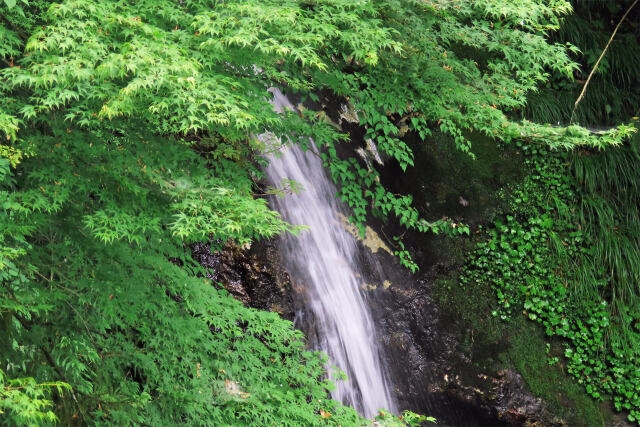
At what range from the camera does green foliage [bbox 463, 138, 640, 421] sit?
7.48m

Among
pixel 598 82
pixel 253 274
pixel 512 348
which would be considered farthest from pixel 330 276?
pixel 598 82

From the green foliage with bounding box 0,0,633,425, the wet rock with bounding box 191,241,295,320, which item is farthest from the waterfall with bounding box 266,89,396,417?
the green foliage with bounding box 0,0,633,425

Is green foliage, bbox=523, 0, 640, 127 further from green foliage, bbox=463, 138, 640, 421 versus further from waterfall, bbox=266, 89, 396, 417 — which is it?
waterfall, bbox=266, 89, 396, 417

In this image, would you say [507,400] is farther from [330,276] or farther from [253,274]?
[253,274]

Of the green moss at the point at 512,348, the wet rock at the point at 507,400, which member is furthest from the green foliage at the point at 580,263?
the wet rock at the point at 507,400

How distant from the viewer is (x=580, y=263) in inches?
309

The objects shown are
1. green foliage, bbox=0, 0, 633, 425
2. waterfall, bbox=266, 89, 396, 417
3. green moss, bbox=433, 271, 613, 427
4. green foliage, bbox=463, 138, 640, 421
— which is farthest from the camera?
green foliage, bbox=463, 138, 640, 421

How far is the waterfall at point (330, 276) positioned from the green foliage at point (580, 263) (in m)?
2.00

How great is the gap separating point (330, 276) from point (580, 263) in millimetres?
3842

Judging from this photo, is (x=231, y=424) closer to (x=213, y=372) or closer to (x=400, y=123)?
(x=213, y=372)

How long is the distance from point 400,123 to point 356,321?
332 cm

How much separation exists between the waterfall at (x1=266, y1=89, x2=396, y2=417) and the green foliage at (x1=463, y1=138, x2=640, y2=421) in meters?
2.00

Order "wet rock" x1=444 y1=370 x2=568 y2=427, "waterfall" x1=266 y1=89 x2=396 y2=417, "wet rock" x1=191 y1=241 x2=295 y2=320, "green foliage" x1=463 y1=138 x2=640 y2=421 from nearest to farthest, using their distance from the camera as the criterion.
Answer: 1. "wet rock" x1=191 y1=241 x2=295 y2=320
2. "waterfall" x1=266 y1=89 x2=396 y2=417
3. "wet rock" x1=444 y1=370 x2=568 y2=427
4. "green foliage" x1=463 y1=138 x2=640 y2=421

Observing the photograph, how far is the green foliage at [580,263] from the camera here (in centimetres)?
748
